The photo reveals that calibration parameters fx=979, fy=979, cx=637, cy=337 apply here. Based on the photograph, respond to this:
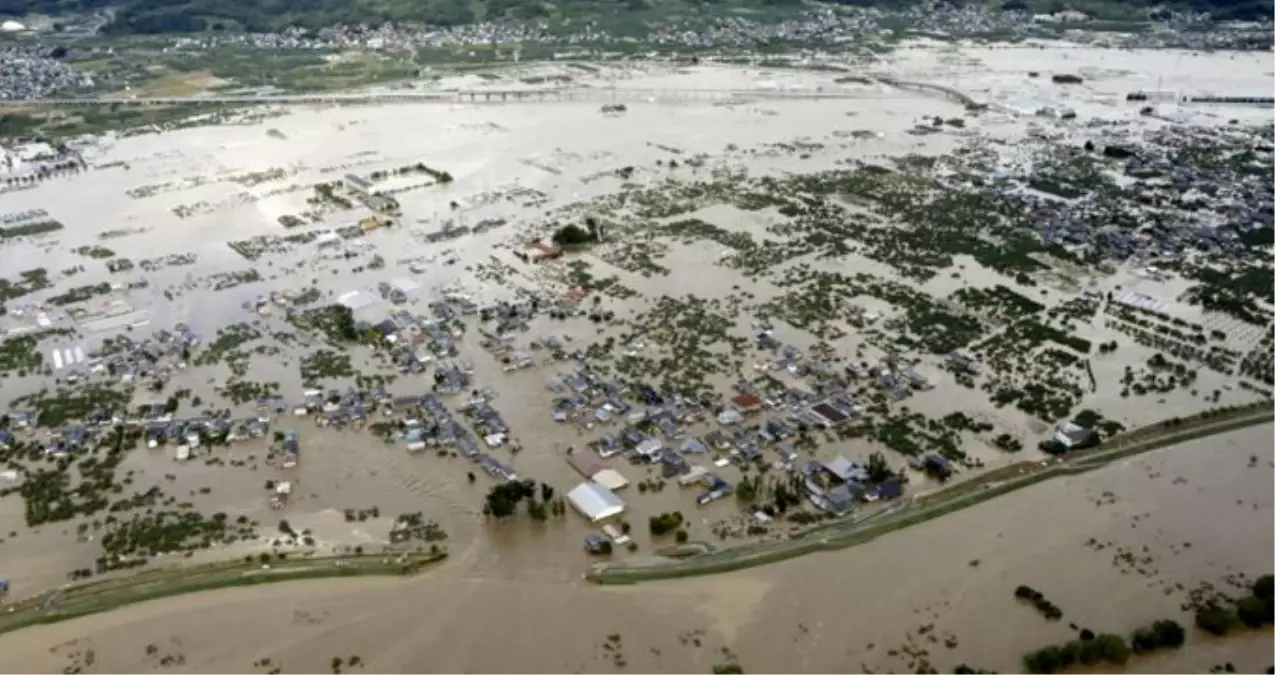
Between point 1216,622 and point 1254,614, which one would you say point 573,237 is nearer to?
point 1216,622

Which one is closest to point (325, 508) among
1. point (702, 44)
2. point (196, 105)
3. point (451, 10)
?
point (196, 105)

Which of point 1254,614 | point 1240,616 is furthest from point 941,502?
point 1254,614

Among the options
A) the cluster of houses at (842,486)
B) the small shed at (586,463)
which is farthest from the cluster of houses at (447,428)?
the cluster of houses at (842,486)

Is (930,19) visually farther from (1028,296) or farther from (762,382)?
(762,382)

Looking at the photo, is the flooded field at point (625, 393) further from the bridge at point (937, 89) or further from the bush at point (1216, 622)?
the bridge at point (937, 89)

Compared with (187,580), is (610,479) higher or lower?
higher

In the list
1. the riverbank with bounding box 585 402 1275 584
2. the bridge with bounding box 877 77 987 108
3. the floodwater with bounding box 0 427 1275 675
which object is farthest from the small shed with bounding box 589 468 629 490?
the bridge with bounding box 877 77 987 108
